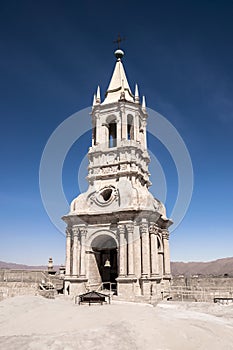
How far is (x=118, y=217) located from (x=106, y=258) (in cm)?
525

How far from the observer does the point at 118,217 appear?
24703 mm

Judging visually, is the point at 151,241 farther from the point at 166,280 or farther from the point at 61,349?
the point at 61,349

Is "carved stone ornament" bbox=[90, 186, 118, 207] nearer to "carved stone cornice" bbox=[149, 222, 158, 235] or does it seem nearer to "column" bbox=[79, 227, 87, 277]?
"column" bbox=[79, 227, 87, 277]

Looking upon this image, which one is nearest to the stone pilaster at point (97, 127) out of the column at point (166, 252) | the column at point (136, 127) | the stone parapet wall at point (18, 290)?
the column at point (136, 127)

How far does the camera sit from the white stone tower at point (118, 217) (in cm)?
2372

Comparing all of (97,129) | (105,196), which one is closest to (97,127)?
(97,129)

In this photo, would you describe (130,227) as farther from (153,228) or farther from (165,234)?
(165,234)

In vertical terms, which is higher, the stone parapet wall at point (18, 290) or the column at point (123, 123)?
the column at point (123, 123)

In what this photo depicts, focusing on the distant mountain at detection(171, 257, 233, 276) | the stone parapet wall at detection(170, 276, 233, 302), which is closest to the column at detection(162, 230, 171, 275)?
the stone parapet wall at detection(170, 276, 233, 302)

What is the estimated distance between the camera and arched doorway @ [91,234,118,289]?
26.4m

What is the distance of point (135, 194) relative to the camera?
25359 mm

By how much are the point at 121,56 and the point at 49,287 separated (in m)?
25.9

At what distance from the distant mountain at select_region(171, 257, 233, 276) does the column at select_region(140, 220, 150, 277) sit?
7208 cm

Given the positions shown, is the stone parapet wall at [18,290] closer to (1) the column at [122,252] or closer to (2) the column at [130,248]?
(1) the column at [122,252]
